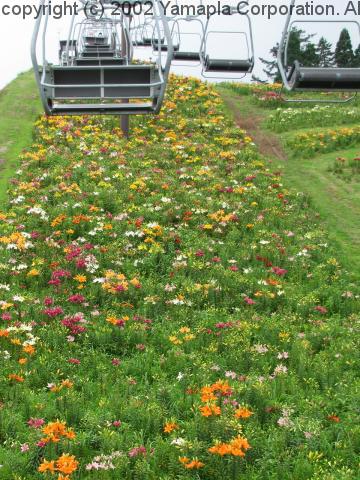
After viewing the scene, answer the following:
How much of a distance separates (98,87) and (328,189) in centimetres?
1034

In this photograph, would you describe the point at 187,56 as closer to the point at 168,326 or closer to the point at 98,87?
the point at 98,87

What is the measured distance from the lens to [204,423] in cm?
662

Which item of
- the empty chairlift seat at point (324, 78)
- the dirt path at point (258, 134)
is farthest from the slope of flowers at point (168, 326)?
the dirt path at point (258, 134)

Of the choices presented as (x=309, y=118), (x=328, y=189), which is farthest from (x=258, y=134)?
(x=328, y=189)

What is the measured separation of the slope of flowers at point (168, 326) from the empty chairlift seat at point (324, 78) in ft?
11.7

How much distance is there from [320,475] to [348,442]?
0.71 meters

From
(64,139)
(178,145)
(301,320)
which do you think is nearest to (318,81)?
(301,320)

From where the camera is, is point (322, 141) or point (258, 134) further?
point (258, 134)

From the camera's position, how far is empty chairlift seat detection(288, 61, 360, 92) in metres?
10.4

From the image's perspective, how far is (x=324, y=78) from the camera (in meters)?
10.6

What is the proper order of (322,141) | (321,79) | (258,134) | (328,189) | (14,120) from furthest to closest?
1. (258,134)
2. (14,120)
3. (322,141)
4. (328,189)
5. (321,79)

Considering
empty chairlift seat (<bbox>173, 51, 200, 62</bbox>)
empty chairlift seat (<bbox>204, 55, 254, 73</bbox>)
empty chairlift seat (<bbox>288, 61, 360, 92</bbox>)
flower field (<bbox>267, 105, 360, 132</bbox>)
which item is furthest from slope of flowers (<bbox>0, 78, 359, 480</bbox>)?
flower field (<bbox>267, 105, 360, 132</bbox>)

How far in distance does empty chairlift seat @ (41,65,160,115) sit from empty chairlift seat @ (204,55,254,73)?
7.26 metres

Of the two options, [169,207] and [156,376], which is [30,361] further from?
[169,207]
